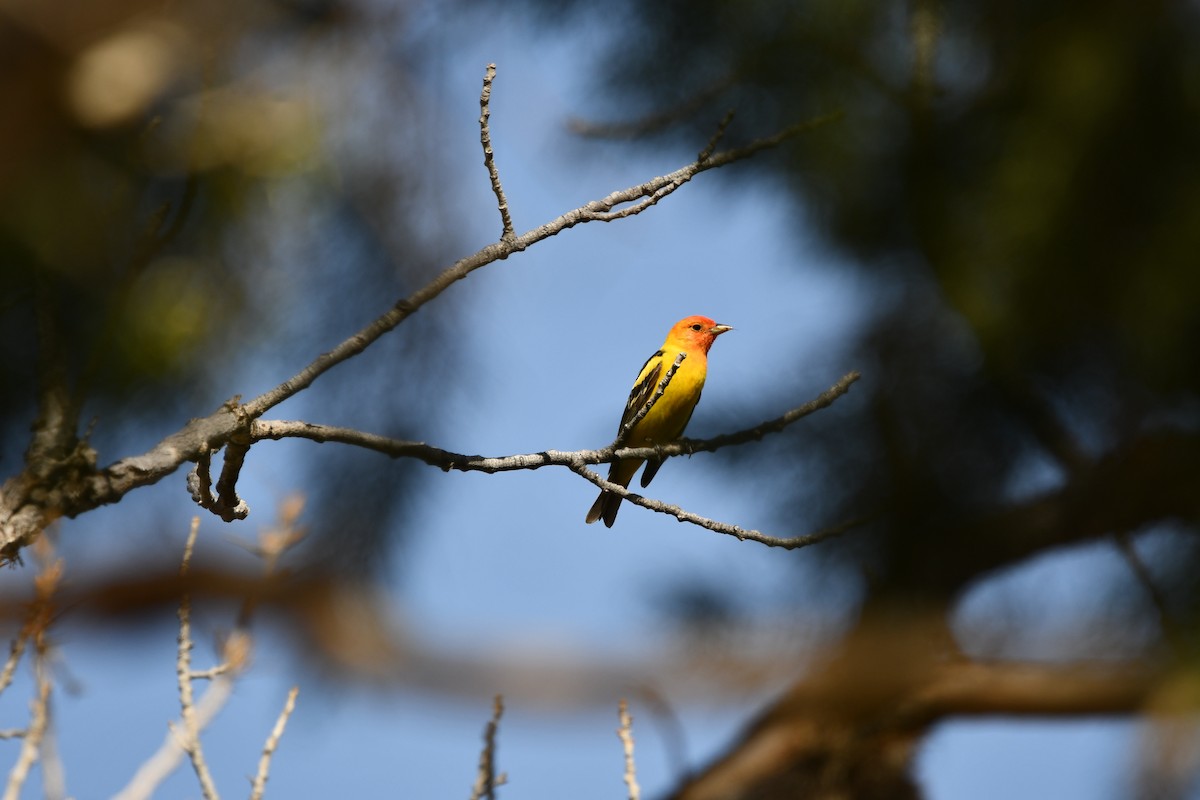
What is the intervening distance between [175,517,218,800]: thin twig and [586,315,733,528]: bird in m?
1.87

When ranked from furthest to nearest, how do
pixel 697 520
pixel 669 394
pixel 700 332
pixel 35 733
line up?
pixel 700 332, pixel 669 394, pixel 697 520, pixel 35 733

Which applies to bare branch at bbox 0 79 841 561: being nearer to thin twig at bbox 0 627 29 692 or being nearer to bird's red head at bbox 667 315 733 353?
thin twig at bbox 0 627 29 692

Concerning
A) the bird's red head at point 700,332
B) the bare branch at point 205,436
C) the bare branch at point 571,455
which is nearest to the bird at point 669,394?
the bird's red head at point 700,332

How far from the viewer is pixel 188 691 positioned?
6.29 feet

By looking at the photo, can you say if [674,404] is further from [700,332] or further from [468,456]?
[468,456]

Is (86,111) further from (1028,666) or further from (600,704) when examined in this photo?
(1028,666)

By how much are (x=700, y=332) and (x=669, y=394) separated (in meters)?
0.32

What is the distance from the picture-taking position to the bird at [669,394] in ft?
12.2

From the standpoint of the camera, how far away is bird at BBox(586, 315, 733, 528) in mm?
3705

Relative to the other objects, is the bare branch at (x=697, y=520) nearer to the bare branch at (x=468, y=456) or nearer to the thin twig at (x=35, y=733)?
the bare branch at (x=468, y=456)

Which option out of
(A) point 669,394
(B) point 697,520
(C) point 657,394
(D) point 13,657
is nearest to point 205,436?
(D) point 13,657

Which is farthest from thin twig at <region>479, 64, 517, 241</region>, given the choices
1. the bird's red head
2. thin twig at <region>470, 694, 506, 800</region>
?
the bird's red head

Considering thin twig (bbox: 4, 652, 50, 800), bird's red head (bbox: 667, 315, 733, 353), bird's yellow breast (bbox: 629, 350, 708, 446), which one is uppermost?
bird's red head (bbox: 667, 315, 733, 353)

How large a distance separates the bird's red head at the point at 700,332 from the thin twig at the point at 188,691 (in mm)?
2217
